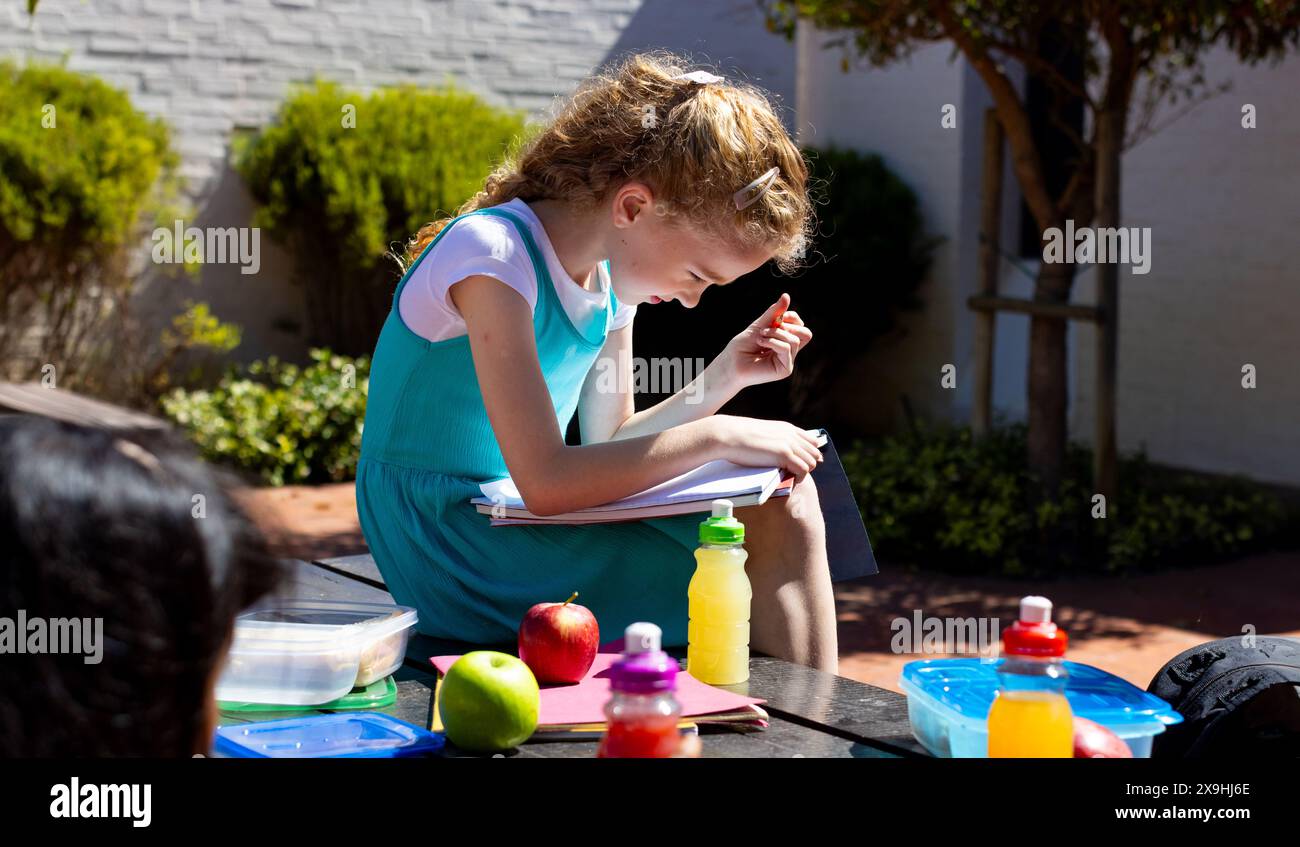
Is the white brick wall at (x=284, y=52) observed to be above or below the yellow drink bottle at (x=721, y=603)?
above

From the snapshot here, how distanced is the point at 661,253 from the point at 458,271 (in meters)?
0.37

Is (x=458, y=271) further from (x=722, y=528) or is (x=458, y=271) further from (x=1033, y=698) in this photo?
(x=1033, y=698)

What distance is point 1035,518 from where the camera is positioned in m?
6.06

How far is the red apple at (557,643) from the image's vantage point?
201cm

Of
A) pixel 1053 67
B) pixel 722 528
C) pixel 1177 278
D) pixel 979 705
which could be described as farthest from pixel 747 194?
pixel 1177 278

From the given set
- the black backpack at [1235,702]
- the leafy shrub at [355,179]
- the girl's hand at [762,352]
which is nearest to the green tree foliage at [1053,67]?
the leafy shrub at [355,179]

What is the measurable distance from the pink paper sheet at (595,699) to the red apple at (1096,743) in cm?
47

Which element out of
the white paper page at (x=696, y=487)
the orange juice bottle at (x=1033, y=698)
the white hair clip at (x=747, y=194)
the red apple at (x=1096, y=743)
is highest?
the white hair clip at (x=747, y=194)


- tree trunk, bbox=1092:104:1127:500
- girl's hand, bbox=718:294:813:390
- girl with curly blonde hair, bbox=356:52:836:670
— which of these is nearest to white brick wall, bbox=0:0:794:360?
tree trunk, bbox=1092:104:1127:500

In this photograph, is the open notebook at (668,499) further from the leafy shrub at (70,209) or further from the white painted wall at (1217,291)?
the leafy shrub at (70,209)

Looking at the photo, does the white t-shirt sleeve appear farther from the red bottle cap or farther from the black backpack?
the black backpack

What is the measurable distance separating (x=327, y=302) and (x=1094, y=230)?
448 centimetres

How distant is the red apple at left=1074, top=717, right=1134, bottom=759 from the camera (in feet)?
5.09

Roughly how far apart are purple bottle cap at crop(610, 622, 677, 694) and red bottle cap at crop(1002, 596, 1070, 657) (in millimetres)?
375
